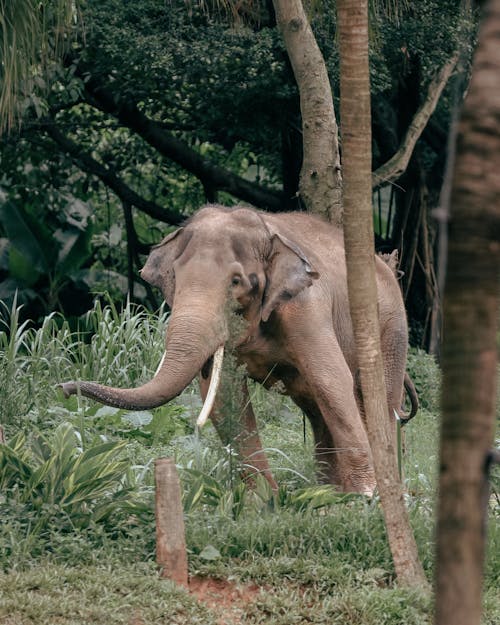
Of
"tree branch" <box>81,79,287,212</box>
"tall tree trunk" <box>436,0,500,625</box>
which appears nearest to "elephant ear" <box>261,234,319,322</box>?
"tall tree trunk" <box>436,0,500,625</box>

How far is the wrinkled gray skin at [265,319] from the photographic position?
6.64 m

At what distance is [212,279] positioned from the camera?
6.83 metres

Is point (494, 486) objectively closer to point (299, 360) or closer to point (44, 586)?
point (299, 360)

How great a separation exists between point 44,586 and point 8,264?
10819 mm

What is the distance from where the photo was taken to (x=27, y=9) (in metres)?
8.36

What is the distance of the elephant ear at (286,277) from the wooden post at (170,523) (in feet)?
6.75

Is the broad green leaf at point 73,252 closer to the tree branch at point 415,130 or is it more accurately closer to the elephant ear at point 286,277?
the tree branch at point 415,130

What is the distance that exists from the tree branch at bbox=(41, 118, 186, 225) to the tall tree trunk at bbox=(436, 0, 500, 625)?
13329 millimetres

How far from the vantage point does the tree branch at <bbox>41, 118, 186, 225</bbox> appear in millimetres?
15039

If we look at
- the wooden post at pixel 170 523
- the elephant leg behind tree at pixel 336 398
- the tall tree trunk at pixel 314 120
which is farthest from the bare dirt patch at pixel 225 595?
the tall tree trunk at pixel 314 120

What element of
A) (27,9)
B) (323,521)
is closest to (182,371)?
(323,521)

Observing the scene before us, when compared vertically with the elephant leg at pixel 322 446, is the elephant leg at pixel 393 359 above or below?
above

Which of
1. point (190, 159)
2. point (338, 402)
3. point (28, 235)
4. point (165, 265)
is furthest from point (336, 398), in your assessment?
point (28, 235)

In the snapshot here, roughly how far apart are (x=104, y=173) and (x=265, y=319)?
8807 mm
